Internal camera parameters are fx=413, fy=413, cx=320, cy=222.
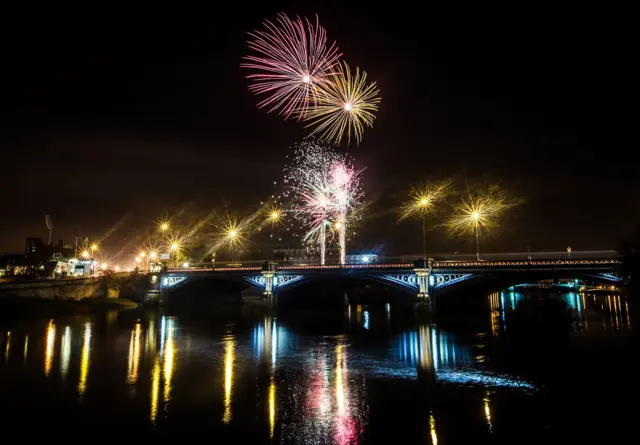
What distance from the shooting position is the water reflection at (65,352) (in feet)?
88.8

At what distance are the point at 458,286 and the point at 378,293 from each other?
151 feet

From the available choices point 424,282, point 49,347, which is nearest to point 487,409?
point 424,282

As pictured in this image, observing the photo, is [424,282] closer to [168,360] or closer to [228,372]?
[228,372]

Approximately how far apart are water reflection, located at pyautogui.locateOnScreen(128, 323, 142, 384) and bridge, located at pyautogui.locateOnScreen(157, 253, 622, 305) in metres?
22.1

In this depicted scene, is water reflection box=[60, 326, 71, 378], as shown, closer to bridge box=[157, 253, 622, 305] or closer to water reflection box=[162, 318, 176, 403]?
water reflection box=[162, 318, 176, 403]

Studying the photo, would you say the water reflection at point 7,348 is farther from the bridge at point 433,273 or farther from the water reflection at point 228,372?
the bridge at point 433,273

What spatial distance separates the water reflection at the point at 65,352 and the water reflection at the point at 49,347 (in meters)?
0.72

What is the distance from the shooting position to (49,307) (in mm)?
56125

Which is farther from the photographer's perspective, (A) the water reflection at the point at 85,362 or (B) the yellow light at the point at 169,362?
(A) the water reflection at the point at 85,362

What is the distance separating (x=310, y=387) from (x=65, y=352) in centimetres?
2189

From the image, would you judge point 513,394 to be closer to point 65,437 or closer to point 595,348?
point 595,348

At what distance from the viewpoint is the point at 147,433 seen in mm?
16109

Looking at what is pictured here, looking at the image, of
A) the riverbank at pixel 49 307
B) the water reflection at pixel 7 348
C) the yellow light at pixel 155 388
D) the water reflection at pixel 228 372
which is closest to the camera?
the water reflection at pixel 228 372

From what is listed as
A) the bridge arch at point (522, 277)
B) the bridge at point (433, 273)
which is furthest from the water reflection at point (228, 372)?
the bridge arch at point (522, 277)
